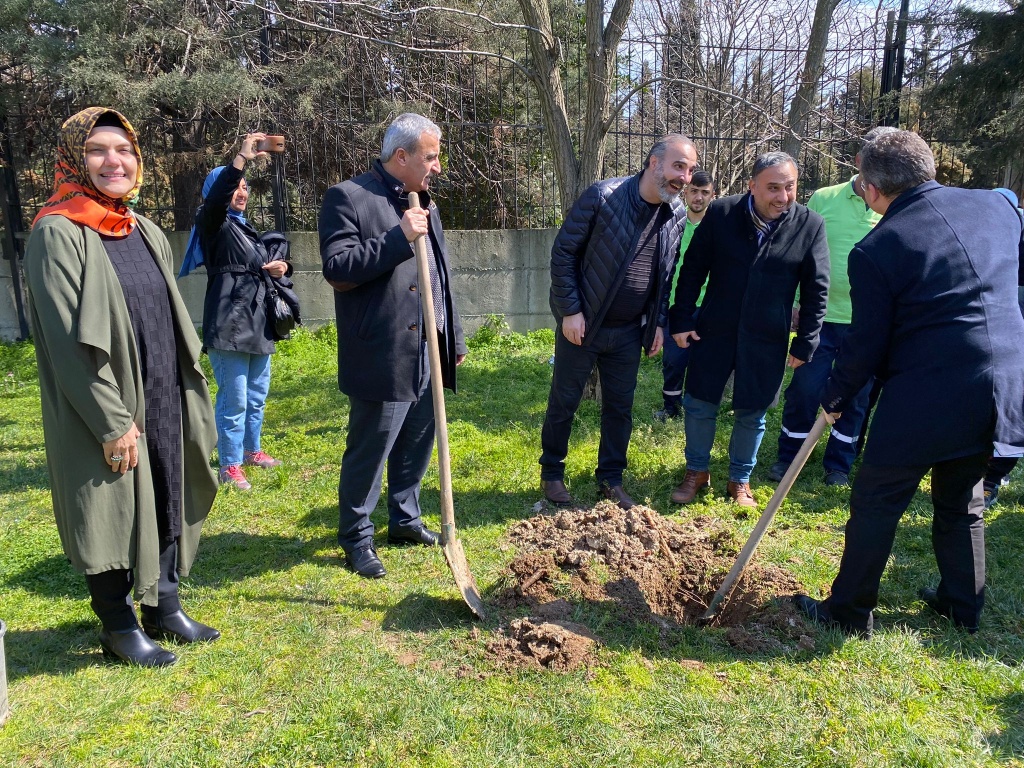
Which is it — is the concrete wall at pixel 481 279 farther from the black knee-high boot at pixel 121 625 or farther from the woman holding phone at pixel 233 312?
the black knee-high boot at pixel 121 625

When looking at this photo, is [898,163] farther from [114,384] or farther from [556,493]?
[114,384]

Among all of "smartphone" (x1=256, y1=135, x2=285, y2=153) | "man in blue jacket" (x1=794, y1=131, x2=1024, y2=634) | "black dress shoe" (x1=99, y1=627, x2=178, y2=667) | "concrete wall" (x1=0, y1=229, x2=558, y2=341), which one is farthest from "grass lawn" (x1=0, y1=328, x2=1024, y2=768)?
"concrete wall" (x1=0, y1=229, x2=558, y2=341)

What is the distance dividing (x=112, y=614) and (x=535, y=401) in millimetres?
4285

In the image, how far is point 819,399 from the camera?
16.4 ft

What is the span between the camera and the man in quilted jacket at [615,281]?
4.20 meters

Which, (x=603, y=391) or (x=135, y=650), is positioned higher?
(x=603, y=391)

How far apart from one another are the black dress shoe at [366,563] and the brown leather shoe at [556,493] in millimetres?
1257

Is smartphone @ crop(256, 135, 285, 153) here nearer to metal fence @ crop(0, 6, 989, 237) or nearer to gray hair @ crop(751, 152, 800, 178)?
gray hair @ crop(751, 152, 800, 178)

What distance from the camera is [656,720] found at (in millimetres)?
2723

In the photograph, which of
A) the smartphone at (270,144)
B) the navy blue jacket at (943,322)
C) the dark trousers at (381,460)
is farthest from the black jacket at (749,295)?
the smartphone at (270,144)

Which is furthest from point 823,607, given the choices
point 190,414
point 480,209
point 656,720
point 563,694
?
point 480,209

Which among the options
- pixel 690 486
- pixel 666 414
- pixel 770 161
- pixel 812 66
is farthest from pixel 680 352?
pixel 812 66

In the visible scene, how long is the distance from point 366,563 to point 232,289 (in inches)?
80.4

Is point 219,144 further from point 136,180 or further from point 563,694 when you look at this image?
point 563,694
